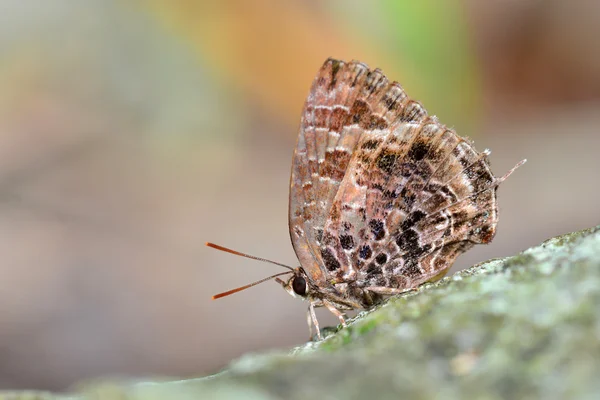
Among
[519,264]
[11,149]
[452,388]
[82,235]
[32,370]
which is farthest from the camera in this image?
[11,149]

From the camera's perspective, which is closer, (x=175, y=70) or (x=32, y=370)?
(x=32, y=370)

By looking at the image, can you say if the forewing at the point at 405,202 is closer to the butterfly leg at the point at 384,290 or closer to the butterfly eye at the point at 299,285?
the butterfly leg at the point at 384,290

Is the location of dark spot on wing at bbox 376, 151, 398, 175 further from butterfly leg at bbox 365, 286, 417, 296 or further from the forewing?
butterfly leg at bbox 365, 286, 417, 296

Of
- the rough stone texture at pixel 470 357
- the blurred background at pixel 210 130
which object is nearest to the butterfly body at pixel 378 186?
the rough stone texture at pixel 470 357

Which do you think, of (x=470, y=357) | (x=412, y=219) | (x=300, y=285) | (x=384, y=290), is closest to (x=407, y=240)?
(x=412, y=219)

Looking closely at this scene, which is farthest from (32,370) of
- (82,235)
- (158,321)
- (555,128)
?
(555,128)

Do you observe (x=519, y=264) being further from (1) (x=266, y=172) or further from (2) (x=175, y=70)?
(2) (x=175, y=70)
